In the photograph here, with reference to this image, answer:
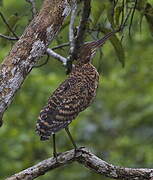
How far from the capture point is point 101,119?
9898 millimetres

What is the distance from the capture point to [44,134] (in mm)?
4367

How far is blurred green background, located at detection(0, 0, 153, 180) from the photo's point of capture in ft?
27.4

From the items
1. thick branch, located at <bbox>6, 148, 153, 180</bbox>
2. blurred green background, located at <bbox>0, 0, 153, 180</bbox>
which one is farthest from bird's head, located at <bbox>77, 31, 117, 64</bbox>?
blurred green background, located at <bbox>0, 0, 153, 180</bbox>

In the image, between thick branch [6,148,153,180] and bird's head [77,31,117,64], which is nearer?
thick branch [6,148,153,180]

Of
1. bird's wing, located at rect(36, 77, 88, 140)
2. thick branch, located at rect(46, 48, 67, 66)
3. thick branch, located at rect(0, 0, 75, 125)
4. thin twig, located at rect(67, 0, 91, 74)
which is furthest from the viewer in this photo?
thick branch, located at rect(46, 48, 67, 66)

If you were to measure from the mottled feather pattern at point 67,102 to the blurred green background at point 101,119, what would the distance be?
232 centimetres

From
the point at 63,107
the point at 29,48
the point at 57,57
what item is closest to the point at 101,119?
the point at 57,57

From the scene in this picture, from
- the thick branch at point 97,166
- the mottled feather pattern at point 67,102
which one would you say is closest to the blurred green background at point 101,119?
the mottled feather pattern at point 67,102

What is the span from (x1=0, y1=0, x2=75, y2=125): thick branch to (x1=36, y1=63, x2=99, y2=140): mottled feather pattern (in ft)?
1.75

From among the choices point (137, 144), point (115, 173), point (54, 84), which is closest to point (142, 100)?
point (137, 144)

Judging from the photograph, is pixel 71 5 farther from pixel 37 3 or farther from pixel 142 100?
pixel 142 100

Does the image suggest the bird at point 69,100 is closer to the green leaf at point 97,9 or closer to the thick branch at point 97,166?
the thick branch at point 97,166

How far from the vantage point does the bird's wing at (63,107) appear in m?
4.42

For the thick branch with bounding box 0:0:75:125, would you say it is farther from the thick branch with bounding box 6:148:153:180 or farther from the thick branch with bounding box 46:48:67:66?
the thick branch with bounding box 46:48:67:66
